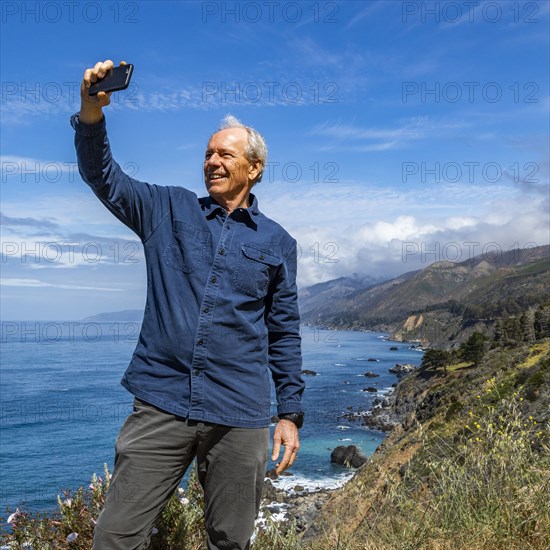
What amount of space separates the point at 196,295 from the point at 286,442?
0.98 metres

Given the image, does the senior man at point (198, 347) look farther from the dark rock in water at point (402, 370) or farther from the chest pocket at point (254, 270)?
the dark rock in water at point (402, 370)

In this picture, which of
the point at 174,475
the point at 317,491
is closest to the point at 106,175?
the point at 174,475

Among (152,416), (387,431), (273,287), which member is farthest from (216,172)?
(387,431)

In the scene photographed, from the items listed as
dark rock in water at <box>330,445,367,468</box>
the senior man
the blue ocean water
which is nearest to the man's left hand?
the senior man

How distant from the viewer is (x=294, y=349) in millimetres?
3137

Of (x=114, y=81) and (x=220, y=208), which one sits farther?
(x=220, y=208)

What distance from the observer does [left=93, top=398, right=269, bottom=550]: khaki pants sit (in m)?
2.55

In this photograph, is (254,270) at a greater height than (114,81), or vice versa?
(114,81)

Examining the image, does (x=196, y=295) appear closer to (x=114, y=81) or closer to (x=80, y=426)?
(x=114, y=81)

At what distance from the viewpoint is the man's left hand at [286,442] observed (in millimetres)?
2975

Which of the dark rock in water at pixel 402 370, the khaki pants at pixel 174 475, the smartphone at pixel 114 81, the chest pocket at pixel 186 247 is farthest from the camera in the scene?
the dark rock in water at pixel 402 370

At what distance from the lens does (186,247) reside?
9.21ft

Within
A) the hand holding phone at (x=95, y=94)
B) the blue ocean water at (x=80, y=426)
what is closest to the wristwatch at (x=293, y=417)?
the hand holding phone at (x=95, y=94)

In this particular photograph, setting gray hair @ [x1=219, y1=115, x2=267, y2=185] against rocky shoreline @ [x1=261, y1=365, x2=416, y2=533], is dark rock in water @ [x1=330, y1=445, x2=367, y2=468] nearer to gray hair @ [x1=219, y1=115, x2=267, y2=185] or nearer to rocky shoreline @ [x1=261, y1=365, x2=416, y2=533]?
rocky shoreline @ [x1=261, y1=365, x2=416, y2=533]
